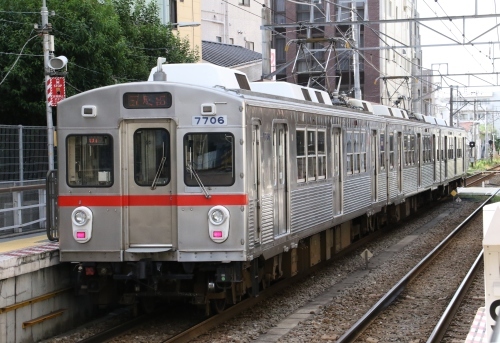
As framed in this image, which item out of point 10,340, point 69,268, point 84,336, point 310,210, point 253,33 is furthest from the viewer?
point 253,33

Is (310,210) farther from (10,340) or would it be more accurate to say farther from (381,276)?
(10,340)

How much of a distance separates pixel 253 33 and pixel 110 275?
146ft

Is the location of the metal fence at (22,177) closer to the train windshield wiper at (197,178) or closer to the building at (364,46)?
the train windshield wiper at (197,178)

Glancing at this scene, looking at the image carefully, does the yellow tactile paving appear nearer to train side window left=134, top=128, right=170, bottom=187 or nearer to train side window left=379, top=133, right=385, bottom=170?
train side window left=134, top=128, right=170, bottom=187

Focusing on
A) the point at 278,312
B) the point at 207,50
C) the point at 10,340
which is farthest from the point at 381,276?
the point at 207,50

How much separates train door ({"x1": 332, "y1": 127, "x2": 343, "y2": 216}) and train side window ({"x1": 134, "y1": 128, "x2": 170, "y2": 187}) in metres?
4.85

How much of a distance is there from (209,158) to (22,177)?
4.44m

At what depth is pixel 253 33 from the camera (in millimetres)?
53438

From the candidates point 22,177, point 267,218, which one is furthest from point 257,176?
point 22,177

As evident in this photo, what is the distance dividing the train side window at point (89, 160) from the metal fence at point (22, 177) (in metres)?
1.69

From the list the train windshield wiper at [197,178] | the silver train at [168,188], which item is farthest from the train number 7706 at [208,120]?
the train windshield wiper at [197,178]

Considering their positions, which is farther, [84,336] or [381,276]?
[381,276]

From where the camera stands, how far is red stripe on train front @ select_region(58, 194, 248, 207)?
9.70 meters

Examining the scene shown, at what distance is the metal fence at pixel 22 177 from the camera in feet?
39.6
